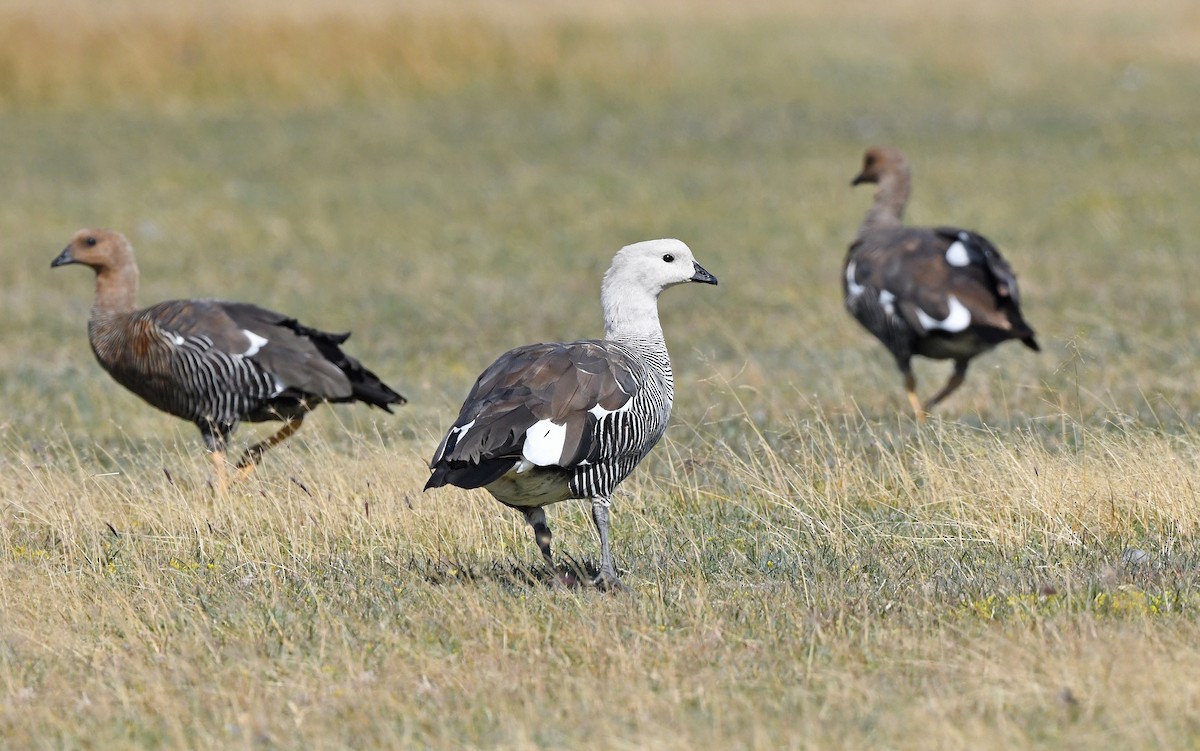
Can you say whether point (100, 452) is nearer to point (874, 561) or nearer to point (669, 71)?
point (874, 561)

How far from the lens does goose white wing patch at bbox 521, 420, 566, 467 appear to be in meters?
6.99

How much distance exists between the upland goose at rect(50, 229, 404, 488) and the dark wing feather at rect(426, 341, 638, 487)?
2.93 meters

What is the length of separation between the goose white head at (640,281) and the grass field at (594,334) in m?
0.87

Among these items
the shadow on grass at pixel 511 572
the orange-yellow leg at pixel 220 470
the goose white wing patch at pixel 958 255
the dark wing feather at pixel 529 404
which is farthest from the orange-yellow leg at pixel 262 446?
the goose white wing patch at pixel 958 255

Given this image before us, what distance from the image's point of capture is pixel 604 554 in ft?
23.9

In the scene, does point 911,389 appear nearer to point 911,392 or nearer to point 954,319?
point 911,392

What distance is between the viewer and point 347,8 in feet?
111

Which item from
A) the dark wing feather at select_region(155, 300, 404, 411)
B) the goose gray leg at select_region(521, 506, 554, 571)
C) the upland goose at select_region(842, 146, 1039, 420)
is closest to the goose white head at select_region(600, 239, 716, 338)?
the goose gray leg at select_region(521, 506, 554, 571)

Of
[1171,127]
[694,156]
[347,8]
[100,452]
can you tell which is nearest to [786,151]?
[694,156]

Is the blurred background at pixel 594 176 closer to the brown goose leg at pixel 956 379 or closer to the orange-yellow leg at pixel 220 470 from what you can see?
the brown goose leg at pixel 956 379

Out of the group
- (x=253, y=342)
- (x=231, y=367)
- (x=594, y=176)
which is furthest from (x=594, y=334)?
(x=594, y=176)

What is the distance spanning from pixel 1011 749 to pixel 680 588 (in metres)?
2.09

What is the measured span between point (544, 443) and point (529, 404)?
23 cm

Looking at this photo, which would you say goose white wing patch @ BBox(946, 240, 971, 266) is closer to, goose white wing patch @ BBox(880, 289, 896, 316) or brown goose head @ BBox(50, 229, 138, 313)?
goose white wing patch @ BBox(880, 289, 896, 316)
